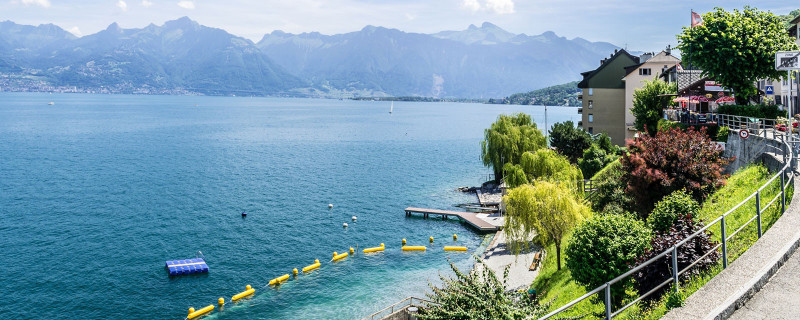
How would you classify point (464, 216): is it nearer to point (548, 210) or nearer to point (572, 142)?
point (572, 142)

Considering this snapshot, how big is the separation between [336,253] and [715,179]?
35.1 m

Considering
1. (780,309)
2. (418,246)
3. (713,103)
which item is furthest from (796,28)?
(780,309)

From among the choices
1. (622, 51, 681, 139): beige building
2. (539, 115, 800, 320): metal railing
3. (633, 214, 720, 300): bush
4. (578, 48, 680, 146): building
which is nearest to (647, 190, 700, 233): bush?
(539, 115, 800, 320): metal railing

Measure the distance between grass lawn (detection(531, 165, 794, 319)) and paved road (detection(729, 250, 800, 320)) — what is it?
117 cm

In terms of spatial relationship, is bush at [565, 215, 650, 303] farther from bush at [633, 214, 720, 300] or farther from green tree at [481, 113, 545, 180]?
green tree at [481, 113, 545, 180]

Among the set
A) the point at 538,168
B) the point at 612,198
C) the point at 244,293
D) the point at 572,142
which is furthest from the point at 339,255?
the point at 572,142

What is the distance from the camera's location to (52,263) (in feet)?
167

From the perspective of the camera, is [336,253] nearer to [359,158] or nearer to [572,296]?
[572,296]

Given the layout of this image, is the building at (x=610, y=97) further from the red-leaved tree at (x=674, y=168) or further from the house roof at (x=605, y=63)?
the red-leaved tree at (x=674, y=168)

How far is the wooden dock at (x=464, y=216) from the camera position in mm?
62434

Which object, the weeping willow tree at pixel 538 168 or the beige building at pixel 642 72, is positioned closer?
the weeping willow tree at pixel 538 168

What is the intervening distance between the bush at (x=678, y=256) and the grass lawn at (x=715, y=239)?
365mm

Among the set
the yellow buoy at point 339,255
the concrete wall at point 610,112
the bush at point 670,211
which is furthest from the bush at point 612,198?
the concrete wall at point 610,112

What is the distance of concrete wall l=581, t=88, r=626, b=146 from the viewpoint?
301 ft
